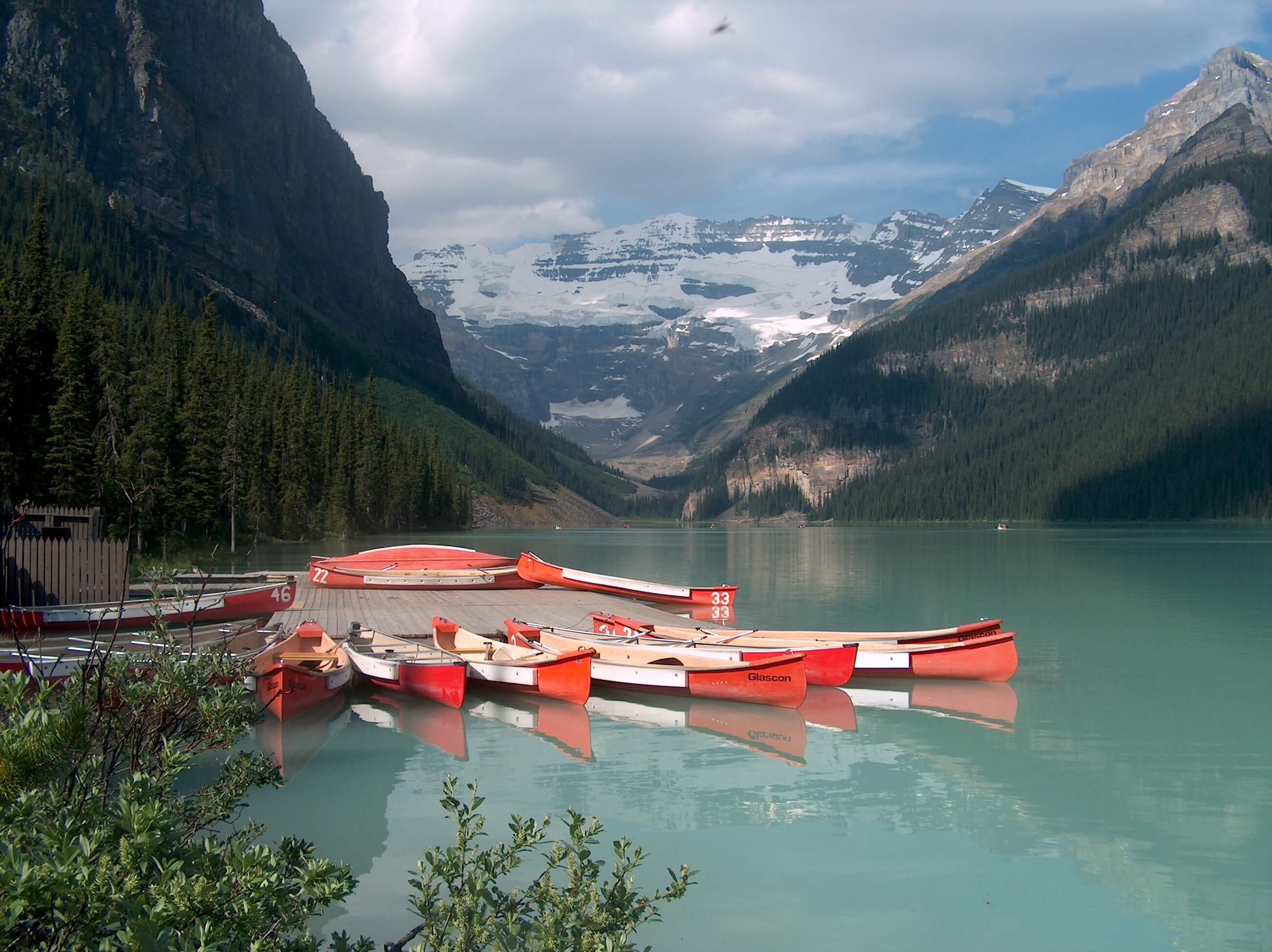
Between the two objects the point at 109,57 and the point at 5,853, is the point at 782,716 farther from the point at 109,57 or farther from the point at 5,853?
the point at 109,57

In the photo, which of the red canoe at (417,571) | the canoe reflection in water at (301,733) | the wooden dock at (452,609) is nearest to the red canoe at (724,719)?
the canoe reflection in water at (301,733)

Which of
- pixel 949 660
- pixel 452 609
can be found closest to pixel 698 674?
pixel 949 660

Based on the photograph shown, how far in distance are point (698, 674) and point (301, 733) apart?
32.8 feet

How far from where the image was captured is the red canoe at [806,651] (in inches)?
1068

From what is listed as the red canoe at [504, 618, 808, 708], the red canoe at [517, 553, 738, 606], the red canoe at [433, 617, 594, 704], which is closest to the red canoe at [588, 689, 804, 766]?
the red canoe at [504, 618, 808, 708]

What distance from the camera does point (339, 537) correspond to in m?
107

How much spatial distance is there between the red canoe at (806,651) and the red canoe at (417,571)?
18.1 m

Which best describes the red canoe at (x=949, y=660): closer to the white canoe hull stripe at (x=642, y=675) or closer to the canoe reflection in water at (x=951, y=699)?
the canoe reflection in water at (x=951, y=699)

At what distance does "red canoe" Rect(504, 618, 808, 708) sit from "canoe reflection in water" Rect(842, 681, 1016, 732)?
2672mm

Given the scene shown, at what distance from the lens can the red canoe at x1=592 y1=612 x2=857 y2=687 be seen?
27134 millimetres

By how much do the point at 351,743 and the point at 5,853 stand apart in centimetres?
1733

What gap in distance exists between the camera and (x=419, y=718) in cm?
2355

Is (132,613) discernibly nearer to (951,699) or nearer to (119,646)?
(119,646)

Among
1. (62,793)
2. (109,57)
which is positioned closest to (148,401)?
(62,793)
